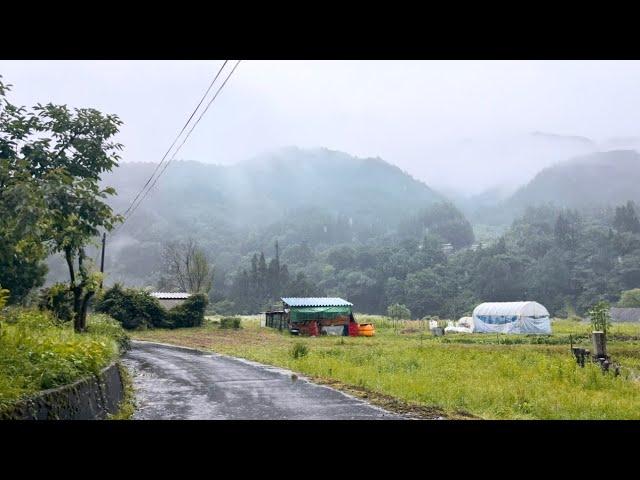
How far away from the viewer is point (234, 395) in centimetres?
944

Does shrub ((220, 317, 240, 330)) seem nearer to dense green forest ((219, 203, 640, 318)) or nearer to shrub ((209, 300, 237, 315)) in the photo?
shrub ((209, 300, 237, 315))

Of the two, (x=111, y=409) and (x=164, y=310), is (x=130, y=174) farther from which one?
(x=111, y=409)

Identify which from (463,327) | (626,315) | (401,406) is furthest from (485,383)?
(626,315)

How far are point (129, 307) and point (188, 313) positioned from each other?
378cm

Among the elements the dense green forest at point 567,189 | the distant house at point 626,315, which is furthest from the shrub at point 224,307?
the dense green forest at point 567,189

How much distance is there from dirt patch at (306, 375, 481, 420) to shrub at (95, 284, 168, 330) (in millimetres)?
23087

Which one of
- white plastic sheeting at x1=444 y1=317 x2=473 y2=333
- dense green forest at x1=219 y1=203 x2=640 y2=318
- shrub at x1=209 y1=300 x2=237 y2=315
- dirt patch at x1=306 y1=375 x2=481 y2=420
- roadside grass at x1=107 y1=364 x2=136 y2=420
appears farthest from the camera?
shrub at x1=209 y1=300 x2=237 y2=315

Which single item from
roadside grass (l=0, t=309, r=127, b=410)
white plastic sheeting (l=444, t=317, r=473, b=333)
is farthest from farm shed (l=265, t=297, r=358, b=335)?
roadside grass (l=0, t=309, r=127, b=410)

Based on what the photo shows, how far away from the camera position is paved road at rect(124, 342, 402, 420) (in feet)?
25.1

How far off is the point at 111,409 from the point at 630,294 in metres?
53.2

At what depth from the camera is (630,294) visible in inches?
1966

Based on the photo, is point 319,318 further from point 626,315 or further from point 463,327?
point 626,315

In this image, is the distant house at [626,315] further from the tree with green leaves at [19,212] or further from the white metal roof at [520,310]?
the tree with green leaves at [19,212]
